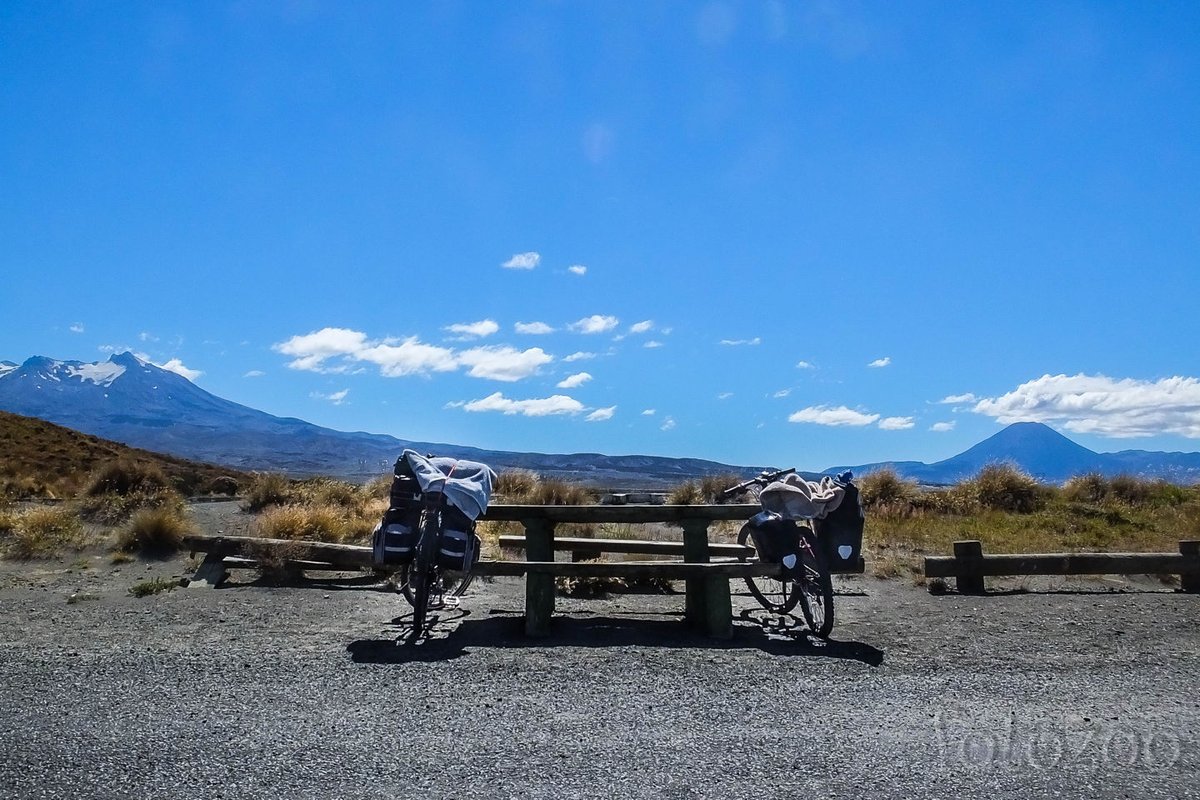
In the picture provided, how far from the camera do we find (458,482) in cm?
732

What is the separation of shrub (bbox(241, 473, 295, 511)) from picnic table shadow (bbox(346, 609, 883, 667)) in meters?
13.1

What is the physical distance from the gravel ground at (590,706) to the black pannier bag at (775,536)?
68 cm

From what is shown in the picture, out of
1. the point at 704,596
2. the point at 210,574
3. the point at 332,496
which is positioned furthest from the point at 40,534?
the point at 704,596

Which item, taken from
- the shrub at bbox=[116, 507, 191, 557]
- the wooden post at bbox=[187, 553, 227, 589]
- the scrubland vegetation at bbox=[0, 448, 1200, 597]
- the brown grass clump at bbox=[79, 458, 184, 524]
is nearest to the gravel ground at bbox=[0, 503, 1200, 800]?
the wooden post at bbox=[187, 553, 227, 589]

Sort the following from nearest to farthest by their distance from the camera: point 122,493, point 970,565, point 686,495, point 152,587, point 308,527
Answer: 1. point 152,587
2. point 970,565
3. point 308,527
4. point 122,493
5. point 686,495

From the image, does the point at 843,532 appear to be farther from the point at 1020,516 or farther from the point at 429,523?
the point at 1020,516

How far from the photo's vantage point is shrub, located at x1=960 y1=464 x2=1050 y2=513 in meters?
20.4

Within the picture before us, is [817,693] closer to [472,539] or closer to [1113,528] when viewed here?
[472,539]

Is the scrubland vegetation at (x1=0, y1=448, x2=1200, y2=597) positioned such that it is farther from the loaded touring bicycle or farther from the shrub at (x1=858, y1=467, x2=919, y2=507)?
the loaded touring bicycle

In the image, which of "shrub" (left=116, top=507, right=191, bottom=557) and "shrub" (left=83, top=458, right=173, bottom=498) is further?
"shrub" (left=83, top=458, right=173, bottom=498)

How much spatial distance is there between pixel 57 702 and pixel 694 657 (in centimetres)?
390

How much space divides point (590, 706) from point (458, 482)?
2.66m

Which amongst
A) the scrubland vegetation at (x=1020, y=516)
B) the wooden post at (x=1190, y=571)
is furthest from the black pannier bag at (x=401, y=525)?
the wooden post at (x=1190, y=571)

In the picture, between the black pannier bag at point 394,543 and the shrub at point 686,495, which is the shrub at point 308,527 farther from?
the shrub at point 686,495
